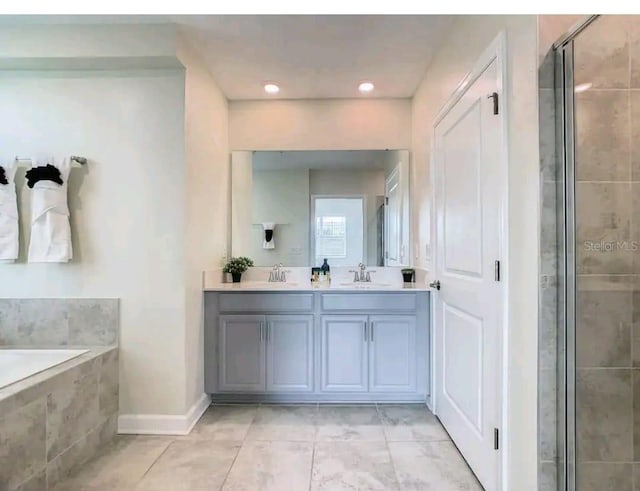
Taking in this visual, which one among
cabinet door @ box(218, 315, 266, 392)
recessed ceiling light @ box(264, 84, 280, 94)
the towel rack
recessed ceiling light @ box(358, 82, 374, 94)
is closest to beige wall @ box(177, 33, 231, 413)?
cabinet door @ box(218, 315, 266, 392)

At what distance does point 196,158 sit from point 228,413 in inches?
70.9

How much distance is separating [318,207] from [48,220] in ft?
6.51

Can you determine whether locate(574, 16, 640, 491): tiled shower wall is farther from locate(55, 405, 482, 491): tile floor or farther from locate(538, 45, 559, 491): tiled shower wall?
locate(55, 405, 482, 491): tile floor

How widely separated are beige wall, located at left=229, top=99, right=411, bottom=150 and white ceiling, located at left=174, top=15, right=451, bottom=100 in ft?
0.42

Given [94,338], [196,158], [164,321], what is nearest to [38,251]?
[94,338]

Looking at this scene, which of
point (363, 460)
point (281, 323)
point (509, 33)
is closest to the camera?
point (509, 33)

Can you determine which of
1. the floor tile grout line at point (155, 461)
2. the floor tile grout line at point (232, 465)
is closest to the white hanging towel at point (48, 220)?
the floor tile grout line at point (155, 461)

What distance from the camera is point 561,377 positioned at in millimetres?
1388

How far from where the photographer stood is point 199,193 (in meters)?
2.78

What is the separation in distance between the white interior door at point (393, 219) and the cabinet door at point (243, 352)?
1.30m

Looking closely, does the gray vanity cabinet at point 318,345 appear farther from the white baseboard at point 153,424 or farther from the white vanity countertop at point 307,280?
the white baseboard at point 153,424

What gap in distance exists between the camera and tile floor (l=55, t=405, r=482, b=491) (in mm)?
1938

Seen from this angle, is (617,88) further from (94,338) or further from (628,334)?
(94,338)

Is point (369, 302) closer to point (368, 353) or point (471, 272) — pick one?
point (368, 353)
